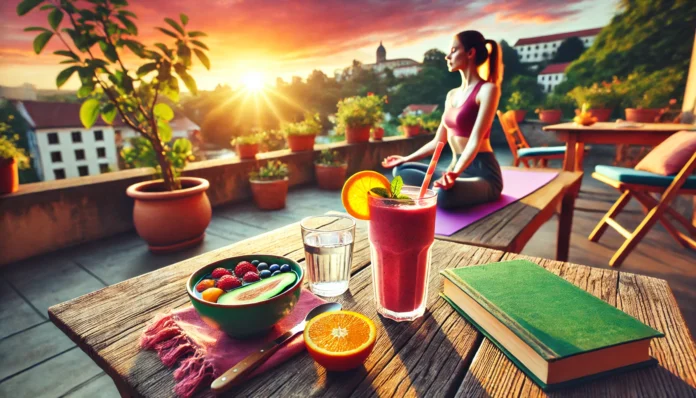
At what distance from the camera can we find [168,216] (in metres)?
2.45

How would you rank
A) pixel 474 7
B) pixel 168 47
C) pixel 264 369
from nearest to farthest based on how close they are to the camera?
pixel 264 369 < pixel 168 47 < pixel 474 7

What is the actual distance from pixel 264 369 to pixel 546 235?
3059 millimetres

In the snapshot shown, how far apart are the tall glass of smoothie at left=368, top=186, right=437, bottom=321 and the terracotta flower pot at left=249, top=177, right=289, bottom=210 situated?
9.85 feet

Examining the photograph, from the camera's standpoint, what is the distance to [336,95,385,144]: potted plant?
17.5 feet

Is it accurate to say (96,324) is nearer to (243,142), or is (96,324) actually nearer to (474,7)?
(243,142)

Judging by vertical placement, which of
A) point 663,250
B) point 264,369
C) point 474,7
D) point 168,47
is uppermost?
point 474,7

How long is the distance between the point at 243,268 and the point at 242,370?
197 mm

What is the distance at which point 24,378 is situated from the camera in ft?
4.40

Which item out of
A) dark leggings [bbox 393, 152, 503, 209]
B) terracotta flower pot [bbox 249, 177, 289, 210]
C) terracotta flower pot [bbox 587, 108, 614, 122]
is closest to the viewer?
dark leggings [bbox 393, 152, 503, 209]

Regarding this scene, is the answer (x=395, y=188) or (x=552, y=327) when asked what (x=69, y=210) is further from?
(x=552, y=327)

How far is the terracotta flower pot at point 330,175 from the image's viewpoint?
14.4ft

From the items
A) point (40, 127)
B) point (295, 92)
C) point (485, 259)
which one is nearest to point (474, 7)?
point (295, 92)

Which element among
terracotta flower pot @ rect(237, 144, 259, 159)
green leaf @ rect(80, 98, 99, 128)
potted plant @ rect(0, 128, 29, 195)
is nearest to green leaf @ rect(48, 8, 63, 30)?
green leaf @ rect(80, 98, 99, 128)

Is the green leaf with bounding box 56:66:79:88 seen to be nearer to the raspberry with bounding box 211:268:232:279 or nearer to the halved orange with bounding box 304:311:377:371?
the raspberry with bounding box 211:268:232:279
